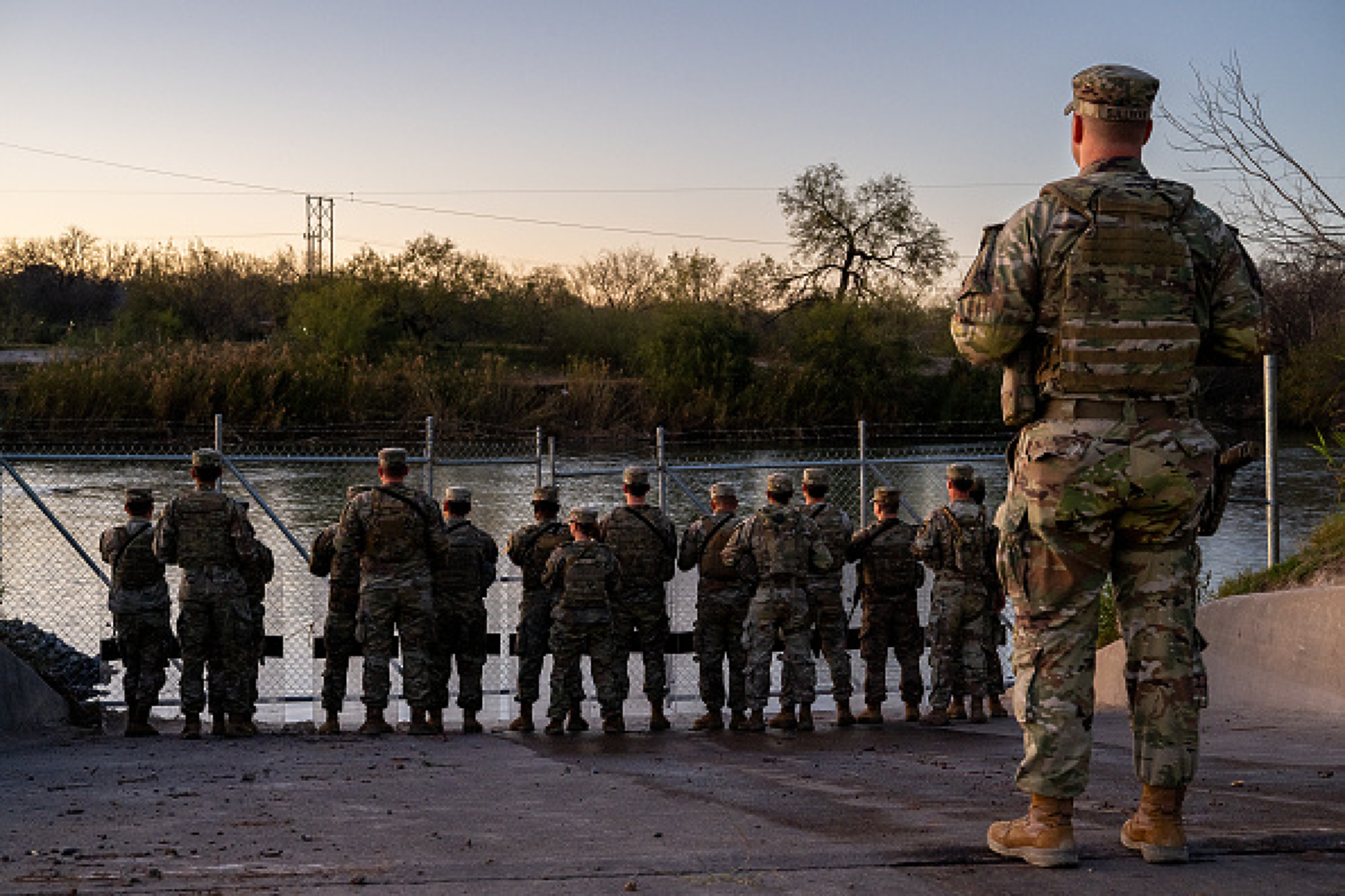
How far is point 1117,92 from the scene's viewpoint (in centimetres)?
436

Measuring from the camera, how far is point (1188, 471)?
426 cm

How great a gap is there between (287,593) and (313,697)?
17.3 feet

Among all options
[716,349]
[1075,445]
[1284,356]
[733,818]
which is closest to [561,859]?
[733,818]

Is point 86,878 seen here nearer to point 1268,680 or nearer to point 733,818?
point 733,818

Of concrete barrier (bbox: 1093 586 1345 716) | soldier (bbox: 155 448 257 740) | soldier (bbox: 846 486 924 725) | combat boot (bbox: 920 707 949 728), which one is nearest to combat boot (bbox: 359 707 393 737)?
soldier (bbox: 155 448 257 740)

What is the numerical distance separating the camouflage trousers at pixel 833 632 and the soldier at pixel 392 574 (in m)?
2.63

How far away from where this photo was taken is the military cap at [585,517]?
10133 mm

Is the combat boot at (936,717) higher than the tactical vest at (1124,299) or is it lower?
lower

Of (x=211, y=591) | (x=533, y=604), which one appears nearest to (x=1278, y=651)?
(x=533, y=604)

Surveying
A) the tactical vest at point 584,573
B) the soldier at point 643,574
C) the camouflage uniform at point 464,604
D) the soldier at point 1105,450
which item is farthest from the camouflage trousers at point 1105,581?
the camouflage uniform at point 464,604

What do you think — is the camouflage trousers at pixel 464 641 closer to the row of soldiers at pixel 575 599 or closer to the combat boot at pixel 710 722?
the row of soldiers at pixel 575 599

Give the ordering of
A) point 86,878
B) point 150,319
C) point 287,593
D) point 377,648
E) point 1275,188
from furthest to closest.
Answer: point 150,319
point 287,593
point 1275,188
point 377,648
point 86,878

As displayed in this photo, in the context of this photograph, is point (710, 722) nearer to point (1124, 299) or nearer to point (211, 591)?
point (211, 591)

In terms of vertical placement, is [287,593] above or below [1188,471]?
below
